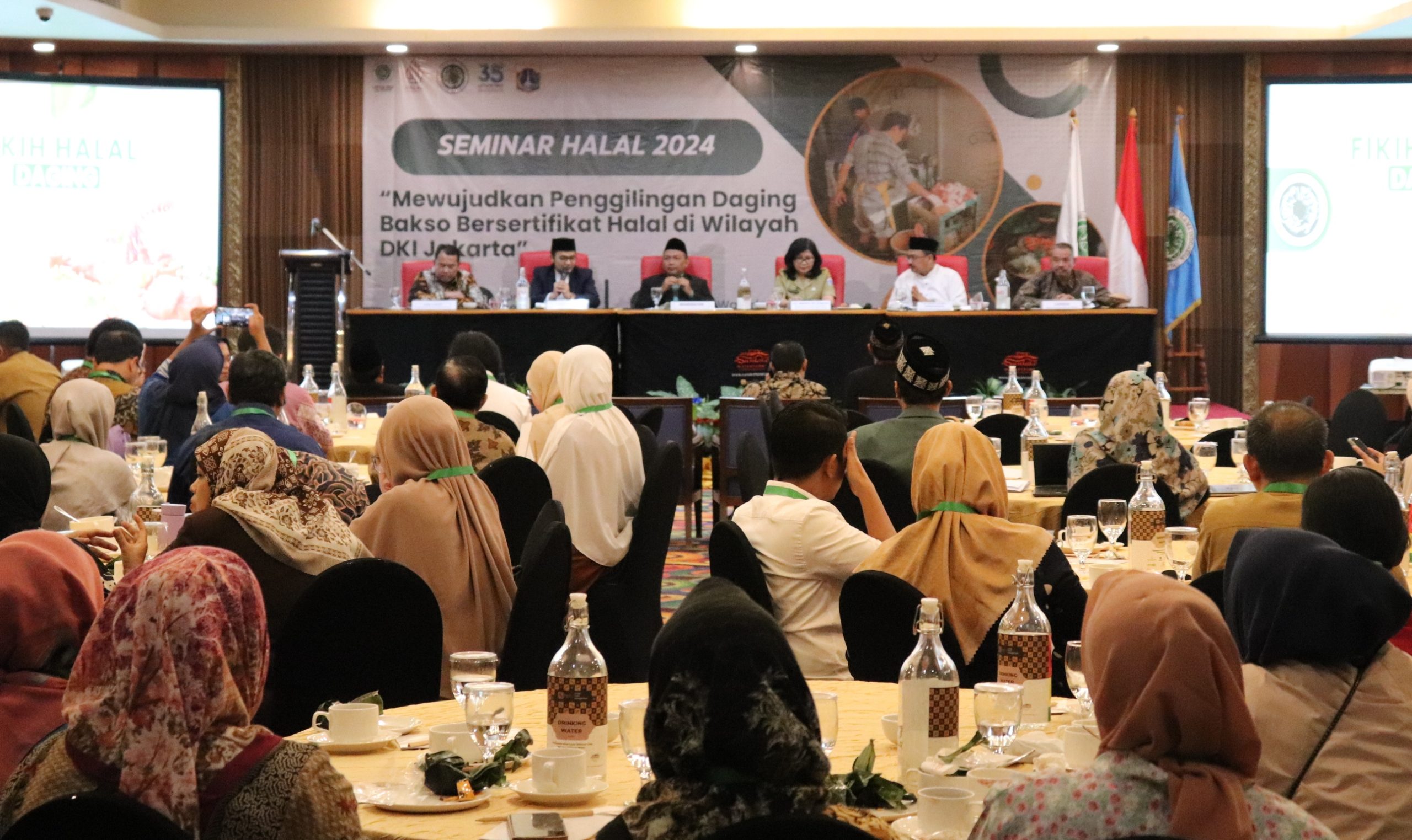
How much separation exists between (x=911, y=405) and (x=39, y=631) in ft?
12.6

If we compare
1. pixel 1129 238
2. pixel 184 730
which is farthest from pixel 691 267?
pixel 184 730

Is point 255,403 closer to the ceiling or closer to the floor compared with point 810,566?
closer to the ceiling

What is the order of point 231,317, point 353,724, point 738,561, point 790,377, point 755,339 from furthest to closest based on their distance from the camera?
point 755,339
point 231,317
point 790,377
point 738,561
point 353,724

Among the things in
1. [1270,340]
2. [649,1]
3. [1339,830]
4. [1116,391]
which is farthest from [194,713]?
[1270,340]

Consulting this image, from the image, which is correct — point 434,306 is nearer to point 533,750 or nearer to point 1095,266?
point 1095,266

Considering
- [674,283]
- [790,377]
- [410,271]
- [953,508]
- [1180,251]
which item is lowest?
[953,508]

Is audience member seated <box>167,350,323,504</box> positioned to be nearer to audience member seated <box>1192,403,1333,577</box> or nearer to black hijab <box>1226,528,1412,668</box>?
audience member seated <box>1192,403,1333,577</box>

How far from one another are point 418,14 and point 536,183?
1.63 m

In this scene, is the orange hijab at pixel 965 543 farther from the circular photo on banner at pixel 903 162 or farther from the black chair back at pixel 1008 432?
the circular photo on banner at pixel 903 162

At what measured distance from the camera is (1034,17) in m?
12.8

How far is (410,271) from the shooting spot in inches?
487

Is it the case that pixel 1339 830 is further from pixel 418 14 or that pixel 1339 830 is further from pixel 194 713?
pixel 418 14

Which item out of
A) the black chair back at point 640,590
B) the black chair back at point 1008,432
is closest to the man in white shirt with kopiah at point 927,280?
the black chair back at point 1008,432

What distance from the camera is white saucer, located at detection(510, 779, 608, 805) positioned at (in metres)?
2.43
